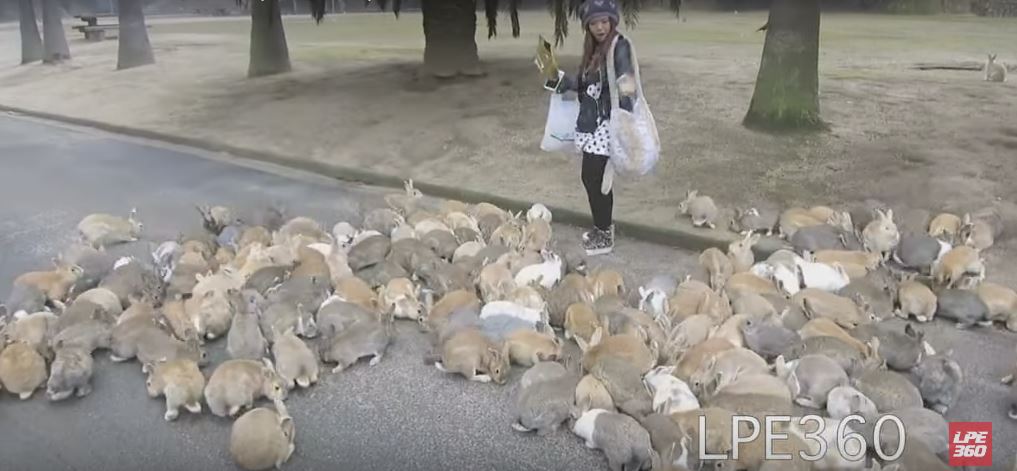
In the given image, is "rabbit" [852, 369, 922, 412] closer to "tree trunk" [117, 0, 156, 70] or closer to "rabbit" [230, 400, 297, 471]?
"rabbit" [230, 400, 297, 471]

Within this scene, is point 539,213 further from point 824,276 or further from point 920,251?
point 920,251

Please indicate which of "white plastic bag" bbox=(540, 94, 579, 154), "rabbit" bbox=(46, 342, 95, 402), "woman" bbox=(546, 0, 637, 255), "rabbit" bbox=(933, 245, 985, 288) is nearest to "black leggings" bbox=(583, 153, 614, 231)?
"woman" bbox=(546, 0, 637, 255)

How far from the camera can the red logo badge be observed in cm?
295

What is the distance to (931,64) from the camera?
11508mm

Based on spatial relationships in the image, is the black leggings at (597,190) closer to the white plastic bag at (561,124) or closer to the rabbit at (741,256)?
the white plastic bag at (561,124)

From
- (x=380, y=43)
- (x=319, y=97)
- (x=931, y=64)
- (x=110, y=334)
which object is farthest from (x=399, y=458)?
(x=380, y=43)

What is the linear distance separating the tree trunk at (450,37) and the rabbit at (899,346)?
8.29m

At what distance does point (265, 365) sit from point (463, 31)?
27.0 feet

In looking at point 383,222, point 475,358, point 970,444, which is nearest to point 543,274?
point 475,358

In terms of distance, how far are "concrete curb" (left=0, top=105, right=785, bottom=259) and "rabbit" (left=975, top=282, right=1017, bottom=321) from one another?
4.20 ft

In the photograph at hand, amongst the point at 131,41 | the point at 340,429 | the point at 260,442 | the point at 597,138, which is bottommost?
the point at 340,429

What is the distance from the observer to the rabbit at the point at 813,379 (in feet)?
11.1

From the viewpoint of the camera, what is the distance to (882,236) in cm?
493

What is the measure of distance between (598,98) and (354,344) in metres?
2.10
